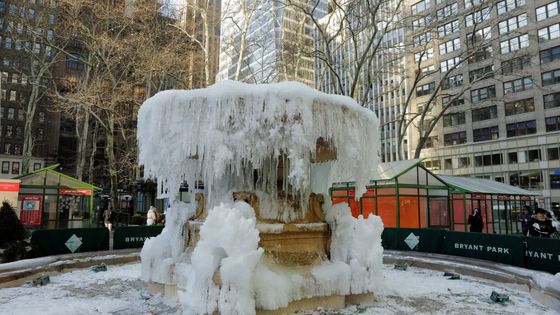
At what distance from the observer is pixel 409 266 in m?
11.1

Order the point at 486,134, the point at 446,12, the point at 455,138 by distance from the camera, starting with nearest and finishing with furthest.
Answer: the point at 446,12
the point at 486,134
the point at 455,138

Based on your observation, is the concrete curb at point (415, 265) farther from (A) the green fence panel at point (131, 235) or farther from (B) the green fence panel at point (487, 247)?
(A) the green fence panel at point (131, 235)

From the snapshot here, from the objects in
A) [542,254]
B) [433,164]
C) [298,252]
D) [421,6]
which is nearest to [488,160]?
[433,164]

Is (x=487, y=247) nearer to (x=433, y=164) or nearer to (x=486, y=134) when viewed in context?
(x=486, y=134)

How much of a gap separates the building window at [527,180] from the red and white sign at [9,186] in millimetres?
49592

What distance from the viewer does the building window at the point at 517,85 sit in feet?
155

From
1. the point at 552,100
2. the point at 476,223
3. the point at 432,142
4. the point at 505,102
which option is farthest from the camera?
the point at 432,142

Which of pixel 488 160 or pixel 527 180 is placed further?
pixel 488 160

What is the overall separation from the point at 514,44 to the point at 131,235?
50.2 metres

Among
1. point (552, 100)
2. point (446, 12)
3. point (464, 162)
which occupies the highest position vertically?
point (446, 12)

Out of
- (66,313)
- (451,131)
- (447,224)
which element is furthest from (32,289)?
(451,131)

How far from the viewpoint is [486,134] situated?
5172 centimetres

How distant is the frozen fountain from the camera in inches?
216

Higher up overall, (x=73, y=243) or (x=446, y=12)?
(x=446, y=12)
